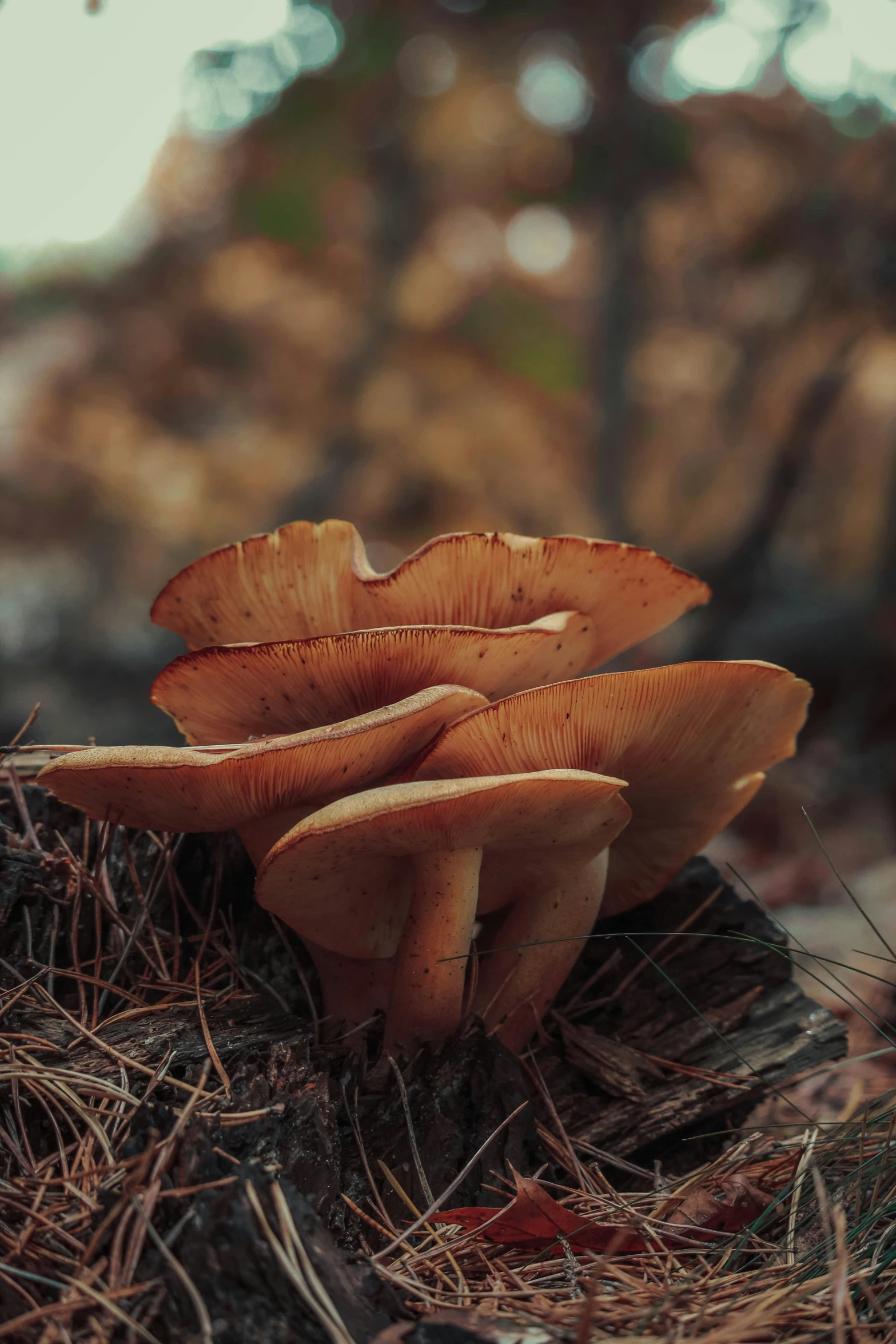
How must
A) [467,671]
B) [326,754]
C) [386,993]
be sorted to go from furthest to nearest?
[386,993], [467,671], [326,754]

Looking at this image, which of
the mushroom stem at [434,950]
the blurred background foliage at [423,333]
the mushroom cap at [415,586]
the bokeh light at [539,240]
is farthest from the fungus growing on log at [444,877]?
the bokeh light at [539,240]

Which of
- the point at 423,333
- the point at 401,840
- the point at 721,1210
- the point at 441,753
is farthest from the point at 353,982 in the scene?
the point at 423,333

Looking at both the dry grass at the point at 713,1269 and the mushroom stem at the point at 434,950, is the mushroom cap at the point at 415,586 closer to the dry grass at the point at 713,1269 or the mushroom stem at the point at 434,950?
the mushroom stem at the point at 434,950

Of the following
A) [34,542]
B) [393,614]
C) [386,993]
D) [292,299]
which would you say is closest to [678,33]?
[292,299]

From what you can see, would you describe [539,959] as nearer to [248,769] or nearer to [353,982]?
[353,982]

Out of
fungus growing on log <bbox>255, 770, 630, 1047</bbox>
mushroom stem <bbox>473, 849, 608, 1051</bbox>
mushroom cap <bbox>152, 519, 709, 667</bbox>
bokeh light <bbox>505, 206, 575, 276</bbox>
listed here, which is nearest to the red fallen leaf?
fungus growing on log <bbox>255, 770, 630, 1047</bbox>

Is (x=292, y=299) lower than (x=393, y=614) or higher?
higher

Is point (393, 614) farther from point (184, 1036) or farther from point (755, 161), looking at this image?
point (755, 161)
